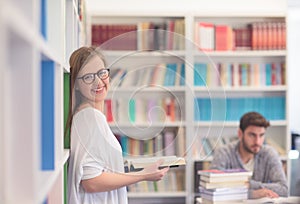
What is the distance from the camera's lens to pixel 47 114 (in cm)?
164

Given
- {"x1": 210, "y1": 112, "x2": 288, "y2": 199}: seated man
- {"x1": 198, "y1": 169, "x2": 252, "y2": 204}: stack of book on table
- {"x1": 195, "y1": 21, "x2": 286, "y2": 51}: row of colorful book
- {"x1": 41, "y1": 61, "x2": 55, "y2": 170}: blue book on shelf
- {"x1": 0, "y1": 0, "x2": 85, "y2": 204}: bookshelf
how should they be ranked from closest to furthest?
{"x1": 0, "y1": 0, "x2": 85, "y2": 204}: bookshelf → {"x1": 41, "y1": 61, "x2": 55, "y2": 170}: blue book on shelf → {"x1": 198, "y1": 169, "x2": 252, "y2": 204}: stack of book on table → {"x1": 210, "y1": 112, "x2": 288, "y2": 199}: seated man → {"x1": 195, "y1": 21, "x2": 286, "y2": 51}: row of colorful book

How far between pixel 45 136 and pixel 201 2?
3.80 metres

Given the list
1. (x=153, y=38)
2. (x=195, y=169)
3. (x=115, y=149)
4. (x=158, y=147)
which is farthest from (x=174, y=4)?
(x=115, y=149)

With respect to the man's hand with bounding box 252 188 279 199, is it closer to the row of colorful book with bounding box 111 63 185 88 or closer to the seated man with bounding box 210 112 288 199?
the seated man with bounding box 210 112 288 199

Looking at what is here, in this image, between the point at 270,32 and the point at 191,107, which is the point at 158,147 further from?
the point at 270,32

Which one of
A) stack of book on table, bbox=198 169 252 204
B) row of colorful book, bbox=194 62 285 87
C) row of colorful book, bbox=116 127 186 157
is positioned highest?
row of colorful book, bbox=194 62 285 87

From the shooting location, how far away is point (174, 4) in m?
5.22

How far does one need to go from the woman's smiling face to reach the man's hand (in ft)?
4.80

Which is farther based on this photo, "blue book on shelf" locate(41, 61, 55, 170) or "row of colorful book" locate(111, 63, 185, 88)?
"row of colorful book" locate(111, 63, 185, 88)

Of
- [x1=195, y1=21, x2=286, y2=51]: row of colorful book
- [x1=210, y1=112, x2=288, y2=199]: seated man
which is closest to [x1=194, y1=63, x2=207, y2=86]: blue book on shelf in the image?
[x1=210, y1=112, x2=288, y2=199]: seated man

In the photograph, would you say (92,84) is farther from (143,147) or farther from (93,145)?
(143,147)

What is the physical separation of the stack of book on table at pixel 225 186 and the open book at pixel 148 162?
92 cm

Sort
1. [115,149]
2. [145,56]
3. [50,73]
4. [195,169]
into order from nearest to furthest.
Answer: [50,73]
[115,149]
[145,56]
[195,169]

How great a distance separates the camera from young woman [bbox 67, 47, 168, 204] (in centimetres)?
207
